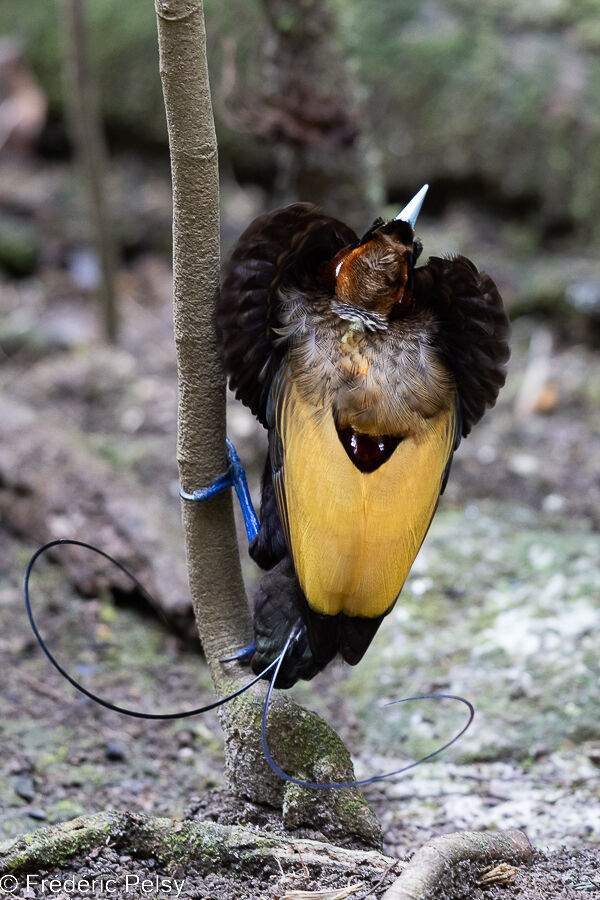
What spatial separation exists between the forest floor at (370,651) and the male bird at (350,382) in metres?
0.55

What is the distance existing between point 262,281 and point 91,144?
10.5 ft

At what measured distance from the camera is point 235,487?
6.23ft

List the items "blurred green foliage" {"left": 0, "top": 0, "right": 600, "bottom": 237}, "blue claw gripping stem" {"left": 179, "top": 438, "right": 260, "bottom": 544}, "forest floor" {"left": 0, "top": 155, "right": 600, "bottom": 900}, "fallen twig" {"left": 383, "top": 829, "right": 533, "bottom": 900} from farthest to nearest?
"blurred green foliage" {"left": 0, "top": 0, "right": 600, "bottom": 237} < "forest floor" {"left": 0, "top": 155, "right": 600, "bottom": 900} < "blue claw gripping stem" {"left": 179, "top": 438, "right": 260, "bottom": 544} < "fallen twig" {"left": 383, "top": 829, "right": 533, "bottom": 900}

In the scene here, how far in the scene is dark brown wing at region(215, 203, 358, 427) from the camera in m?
1.69

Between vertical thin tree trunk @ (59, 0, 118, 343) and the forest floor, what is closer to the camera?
the forest floor

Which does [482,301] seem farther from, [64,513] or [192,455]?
[64,513]

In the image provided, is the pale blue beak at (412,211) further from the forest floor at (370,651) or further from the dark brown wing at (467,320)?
the forest floor at (370,651)

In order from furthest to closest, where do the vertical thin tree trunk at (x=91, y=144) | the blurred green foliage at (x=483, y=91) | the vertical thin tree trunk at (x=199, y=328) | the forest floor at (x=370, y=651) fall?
1. the blurred green foliage at (x=483, y=91)
2. the vertical thin tree trunk at (x=91, y=144)
3. the forest floor at (x=370, y=651)
4. the vertical thin tree trunk at (x=199, y=328)

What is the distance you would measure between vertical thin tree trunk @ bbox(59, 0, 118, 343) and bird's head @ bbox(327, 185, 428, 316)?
10.3ft

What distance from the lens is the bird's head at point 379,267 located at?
168 centimetres

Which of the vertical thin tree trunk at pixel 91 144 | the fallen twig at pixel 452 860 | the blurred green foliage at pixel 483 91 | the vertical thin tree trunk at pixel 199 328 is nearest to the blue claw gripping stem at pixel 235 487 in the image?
the vertical thin tree trunk at pixel 199 328

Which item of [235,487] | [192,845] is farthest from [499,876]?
[235,487]

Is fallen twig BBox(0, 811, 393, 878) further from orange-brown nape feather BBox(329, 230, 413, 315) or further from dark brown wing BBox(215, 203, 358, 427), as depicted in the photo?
orange-brown nape feather BBox(329, 230, 413, 315)

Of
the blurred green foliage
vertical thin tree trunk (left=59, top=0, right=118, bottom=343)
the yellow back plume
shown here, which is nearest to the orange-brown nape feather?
the yellow back plume
